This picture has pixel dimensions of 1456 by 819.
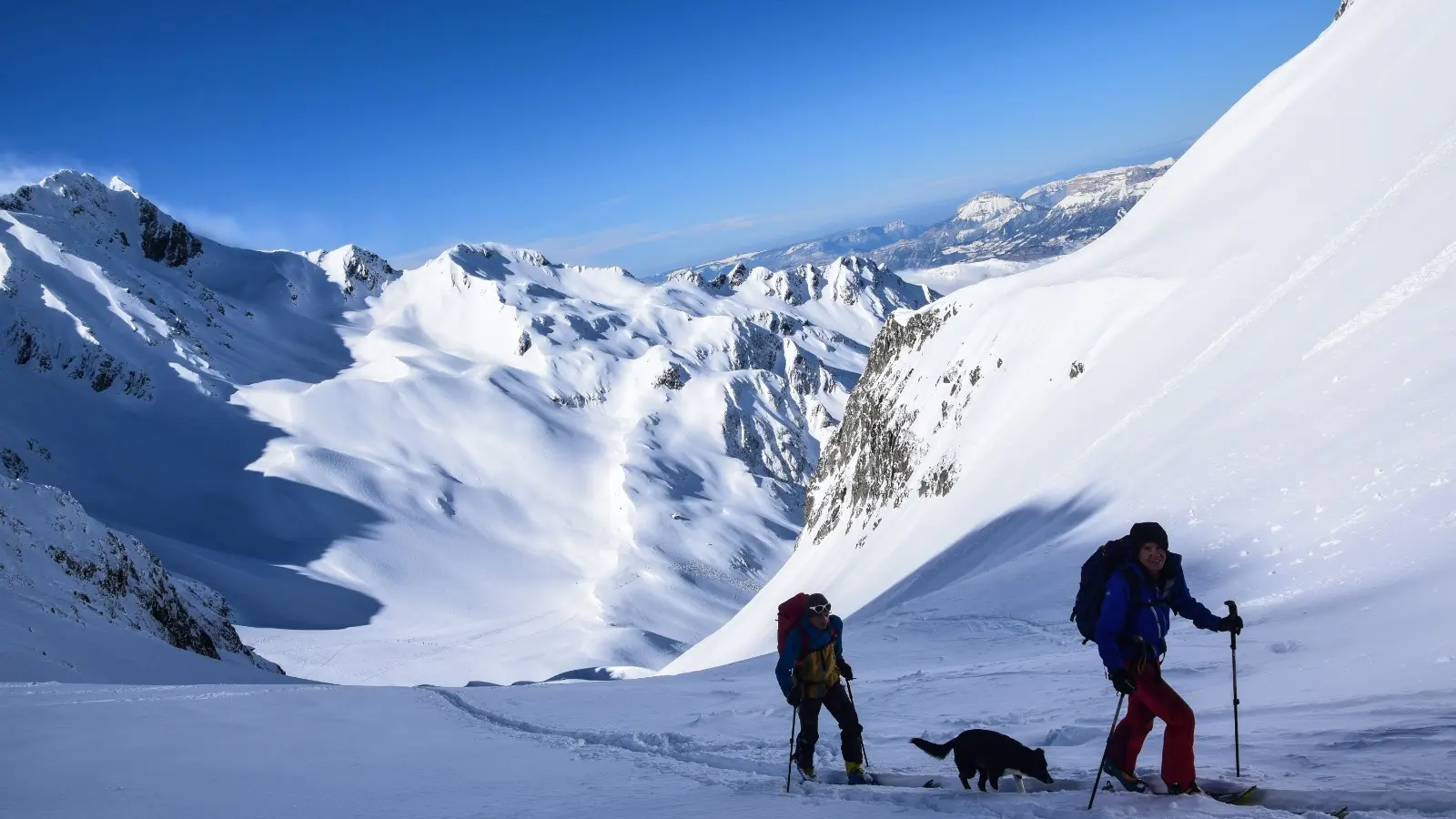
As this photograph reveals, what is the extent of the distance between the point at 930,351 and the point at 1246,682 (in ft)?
145

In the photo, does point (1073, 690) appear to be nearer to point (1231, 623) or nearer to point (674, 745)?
point (1231, 623)

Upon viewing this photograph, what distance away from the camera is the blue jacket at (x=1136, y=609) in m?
6.04

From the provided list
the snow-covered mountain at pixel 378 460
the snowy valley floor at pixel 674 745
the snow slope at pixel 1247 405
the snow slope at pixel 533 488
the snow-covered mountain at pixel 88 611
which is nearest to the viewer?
the snowy valley floor at pixel 674 745

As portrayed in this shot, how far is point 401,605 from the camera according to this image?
87.7 m

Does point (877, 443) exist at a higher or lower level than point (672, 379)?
lower

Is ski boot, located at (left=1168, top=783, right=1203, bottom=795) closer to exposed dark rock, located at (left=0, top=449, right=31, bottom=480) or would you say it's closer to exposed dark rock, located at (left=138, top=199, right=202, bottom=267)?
exposed dark rock, located at (left=0, top=449, right=31, bottom=480)

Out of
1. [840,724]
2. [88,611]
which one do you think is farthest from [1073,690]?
[88,611]

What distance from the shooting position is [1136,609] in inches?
238

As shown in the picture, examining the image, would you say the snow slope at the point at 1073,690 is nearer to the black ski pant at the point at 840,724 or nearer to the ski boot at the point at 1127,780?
the ski boot at the point at 1127,780

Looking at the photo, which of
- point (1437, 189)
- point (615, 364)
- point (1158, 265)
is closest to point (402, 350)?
point (615, 364)

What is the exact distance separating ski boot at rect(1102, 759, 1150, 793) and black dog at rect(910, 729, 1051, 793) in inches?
18.3

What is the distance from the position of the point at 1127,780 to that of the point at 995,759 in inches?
35.9

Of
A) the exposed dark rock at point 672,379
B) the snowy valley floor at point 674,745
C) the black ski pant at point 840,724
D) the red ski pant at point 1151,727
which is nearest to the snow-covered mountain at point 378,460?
the exposed dark rock at point 672,379

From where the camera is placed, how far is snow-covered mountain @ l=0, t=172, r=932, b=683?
270ft
